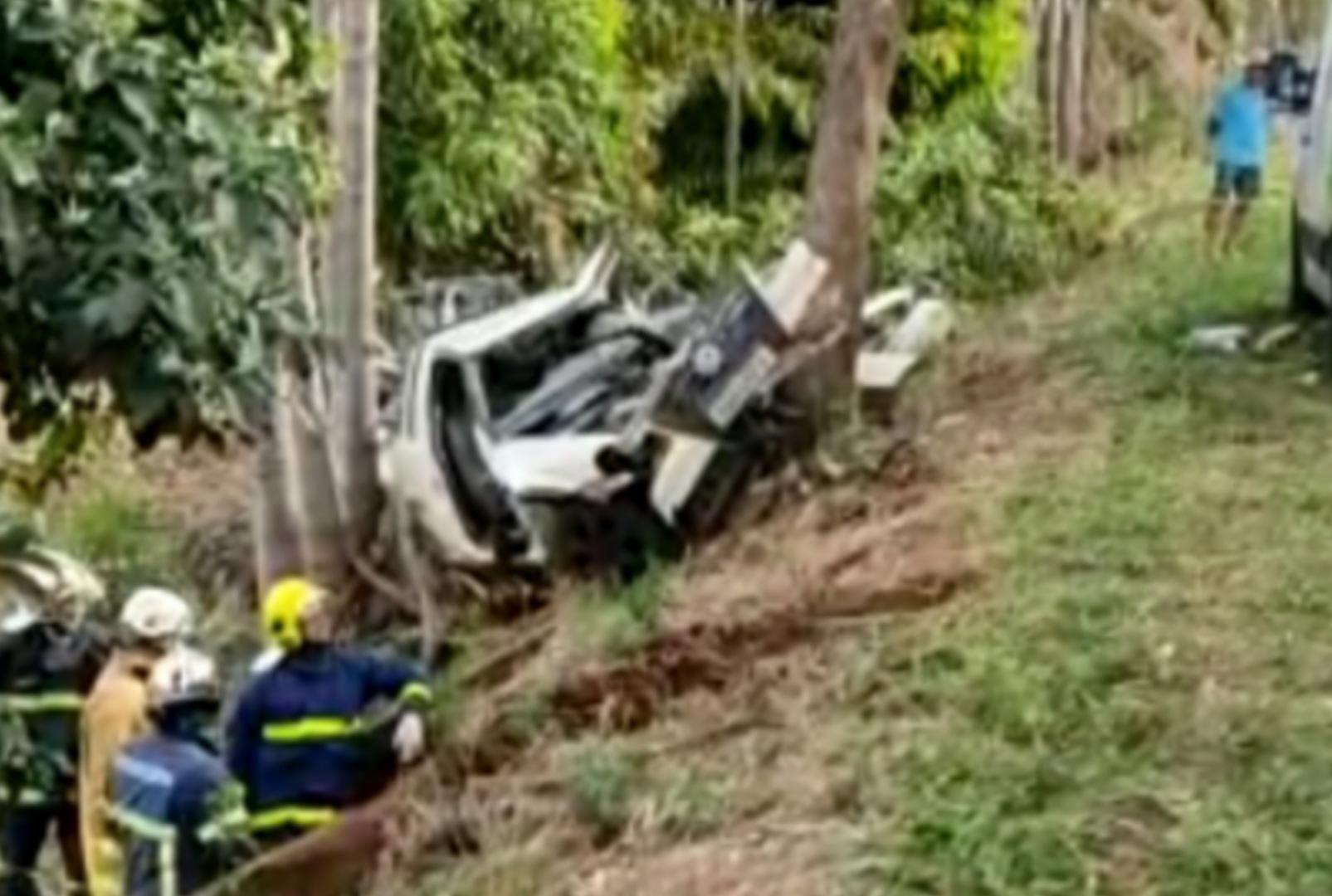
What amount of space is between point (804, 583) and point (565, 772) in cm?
191

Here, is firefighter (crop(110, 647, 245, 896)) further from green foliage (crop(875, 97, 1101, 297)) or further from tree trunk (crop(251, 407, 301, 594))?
green foliage (crop(875, 97, 1101, 297))

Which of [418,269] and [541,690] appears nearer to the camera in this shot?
[541,690]

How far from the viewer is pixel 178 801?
29.2ft

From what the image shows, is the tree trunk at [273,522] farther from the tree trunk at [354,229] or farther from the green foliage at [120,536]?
the green foliage at [120,536]

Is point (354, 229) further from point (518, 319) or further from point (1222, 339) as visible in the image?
point (1222, 339)

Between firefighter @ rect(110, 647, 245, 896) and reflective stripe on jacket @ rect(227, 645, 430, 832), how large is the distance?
152 mm

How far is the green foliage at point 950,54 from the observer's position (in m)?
22.1

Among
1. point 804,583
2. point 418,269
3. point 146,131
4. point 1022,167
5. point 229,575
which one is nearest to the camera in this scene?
point 146,131

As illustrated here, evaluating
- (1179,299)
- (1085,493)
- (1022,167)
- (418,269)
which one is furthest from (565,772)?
(1022,167)

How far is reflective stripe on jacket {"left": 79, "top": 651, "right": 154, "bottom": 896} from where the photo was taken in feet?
31.4

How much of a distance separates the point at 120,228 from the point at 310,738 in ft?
15.4

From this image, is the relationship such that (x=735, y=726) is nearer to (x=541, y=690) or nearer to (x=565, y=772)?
(x=565, y=772)

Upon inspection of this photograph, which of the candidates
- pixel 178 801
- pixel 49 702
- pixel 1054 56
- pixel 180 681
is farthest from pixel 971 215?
pixel 178 801

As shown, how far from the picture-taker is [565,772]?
8.55 m
